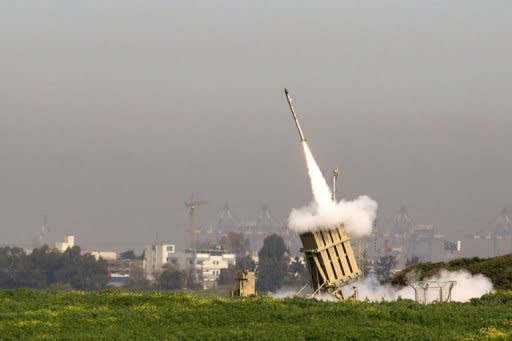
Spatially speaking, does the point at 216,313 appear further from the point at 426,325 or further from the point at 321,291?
the point at 321,291

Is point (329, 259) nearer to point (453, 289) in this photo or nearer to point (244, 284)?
point (244, 284)

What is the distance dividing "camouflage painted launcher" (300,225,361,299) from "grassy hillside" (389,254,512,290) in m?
8.19

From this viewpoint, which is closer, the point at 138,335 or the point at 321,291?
the point at 138,335

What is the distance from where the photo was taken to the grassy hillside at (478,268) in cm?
7319

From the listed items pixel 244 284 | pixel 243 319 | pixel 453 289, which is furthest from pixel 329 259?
pixel 243 319

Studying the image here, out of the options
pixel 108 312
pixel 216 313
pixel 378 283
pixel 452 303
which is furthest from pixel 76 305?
pixel 378 283

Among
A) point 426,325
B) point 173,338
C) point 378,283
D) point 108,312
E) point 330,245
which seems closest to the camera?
point 173,338

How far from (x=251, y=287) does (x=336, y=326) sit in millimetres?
20364

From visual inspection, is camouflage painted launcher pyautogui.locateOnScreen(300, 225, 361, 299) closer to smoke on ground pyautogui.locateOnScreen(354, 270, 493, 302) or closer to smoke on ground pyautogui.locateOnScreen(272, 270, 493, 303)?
smoke on ground pyautogui.locateOnScreen(272, 270, 493, 303)

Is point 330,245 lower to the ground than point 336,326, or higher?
higher

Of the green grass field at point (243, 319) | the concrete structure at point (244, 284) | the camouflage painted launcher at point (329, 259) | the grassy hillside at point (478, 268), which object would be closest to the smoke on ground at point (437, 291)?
the grassy hillside at point (478, 268)

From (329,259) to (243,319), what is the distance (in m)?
17.9

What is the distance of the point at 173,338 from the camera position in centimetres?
4434

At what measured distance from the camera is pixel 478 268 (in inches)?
2963
